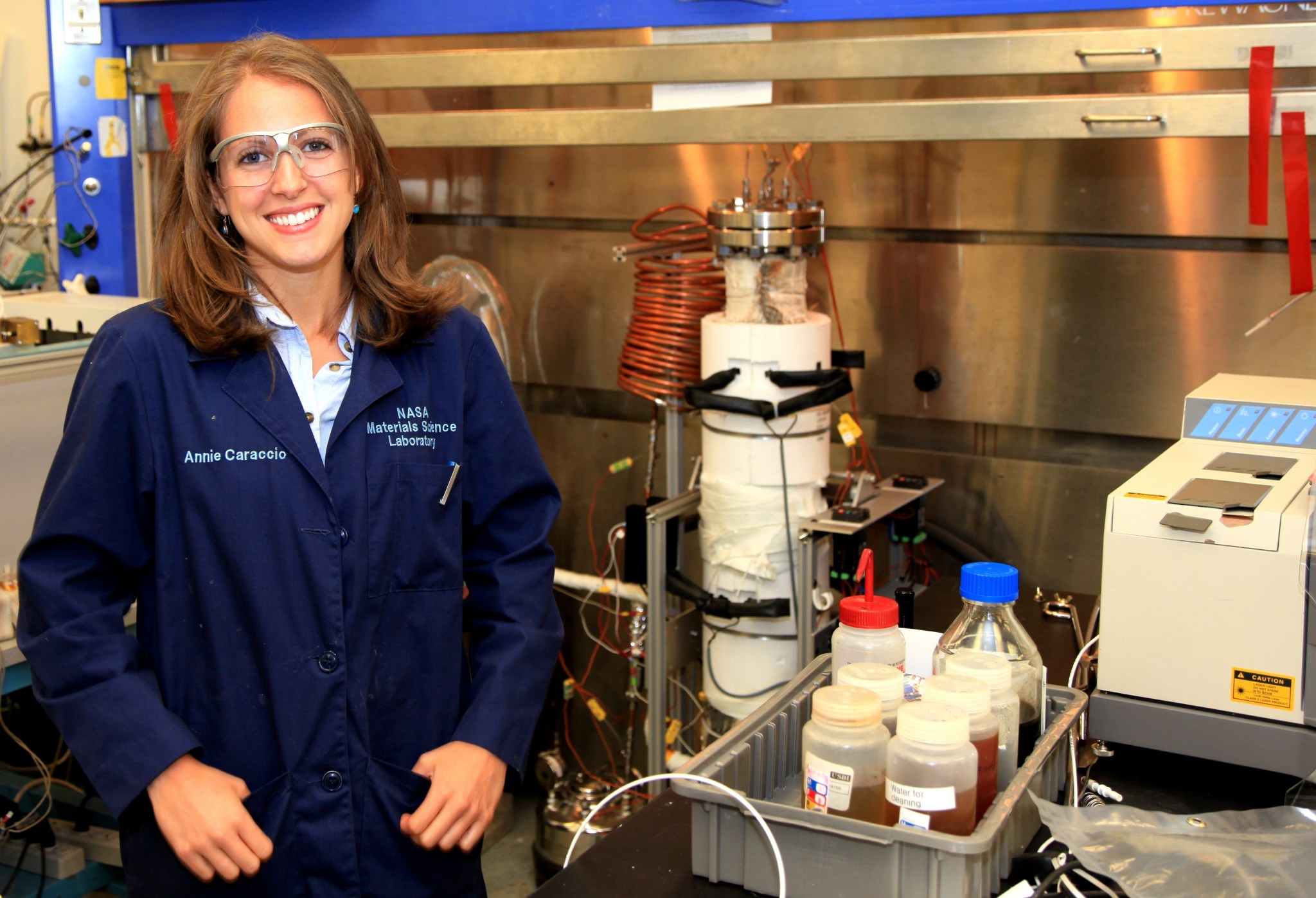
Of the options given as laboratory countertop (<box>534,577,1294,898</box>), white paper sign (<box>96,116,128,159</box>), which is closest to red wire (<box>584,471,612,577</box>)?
white paper sign (<box>96,116,128,159</box>)

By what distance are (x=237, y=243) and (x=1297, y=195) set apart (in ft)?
4.79

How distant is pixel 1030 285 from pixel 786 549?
758 millimetres

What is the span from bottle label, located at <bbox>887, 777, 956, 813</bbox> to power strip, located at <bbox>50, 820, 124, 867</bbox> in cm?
210

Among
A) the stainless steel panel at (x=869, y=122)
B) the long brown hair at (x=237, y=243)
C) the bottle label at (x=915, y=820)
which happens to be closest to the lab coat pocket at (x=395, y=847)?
the long brown hair at (x=237, y=243)

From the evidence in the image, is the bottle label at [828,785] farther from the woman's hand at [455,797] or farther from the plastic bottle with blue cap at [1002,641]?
the woman's hand at [455,797]

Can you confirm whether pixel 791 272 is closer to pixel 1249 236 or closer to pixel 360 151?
pixel 1249 236

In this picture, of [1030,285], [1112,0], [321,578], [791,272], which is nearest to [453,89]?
[791,272]

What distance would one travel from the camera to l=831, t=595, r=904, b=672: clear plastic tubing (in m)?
1.14

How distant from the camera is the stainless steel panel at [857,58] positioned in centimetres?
177

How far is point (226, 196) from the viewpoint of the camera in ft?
4.20

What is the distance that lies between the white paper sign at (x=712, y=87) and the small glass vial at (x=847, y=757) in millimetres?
1369

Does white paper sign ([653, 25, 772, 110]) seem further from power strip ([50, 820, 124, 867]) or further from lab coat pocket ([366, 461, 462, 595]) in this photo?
power strip ([50, 820, 124, 867])

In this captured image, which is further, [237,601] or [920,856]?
[237,601]

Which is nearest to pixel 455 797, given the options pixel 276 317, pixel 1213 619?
pixel 276 317
